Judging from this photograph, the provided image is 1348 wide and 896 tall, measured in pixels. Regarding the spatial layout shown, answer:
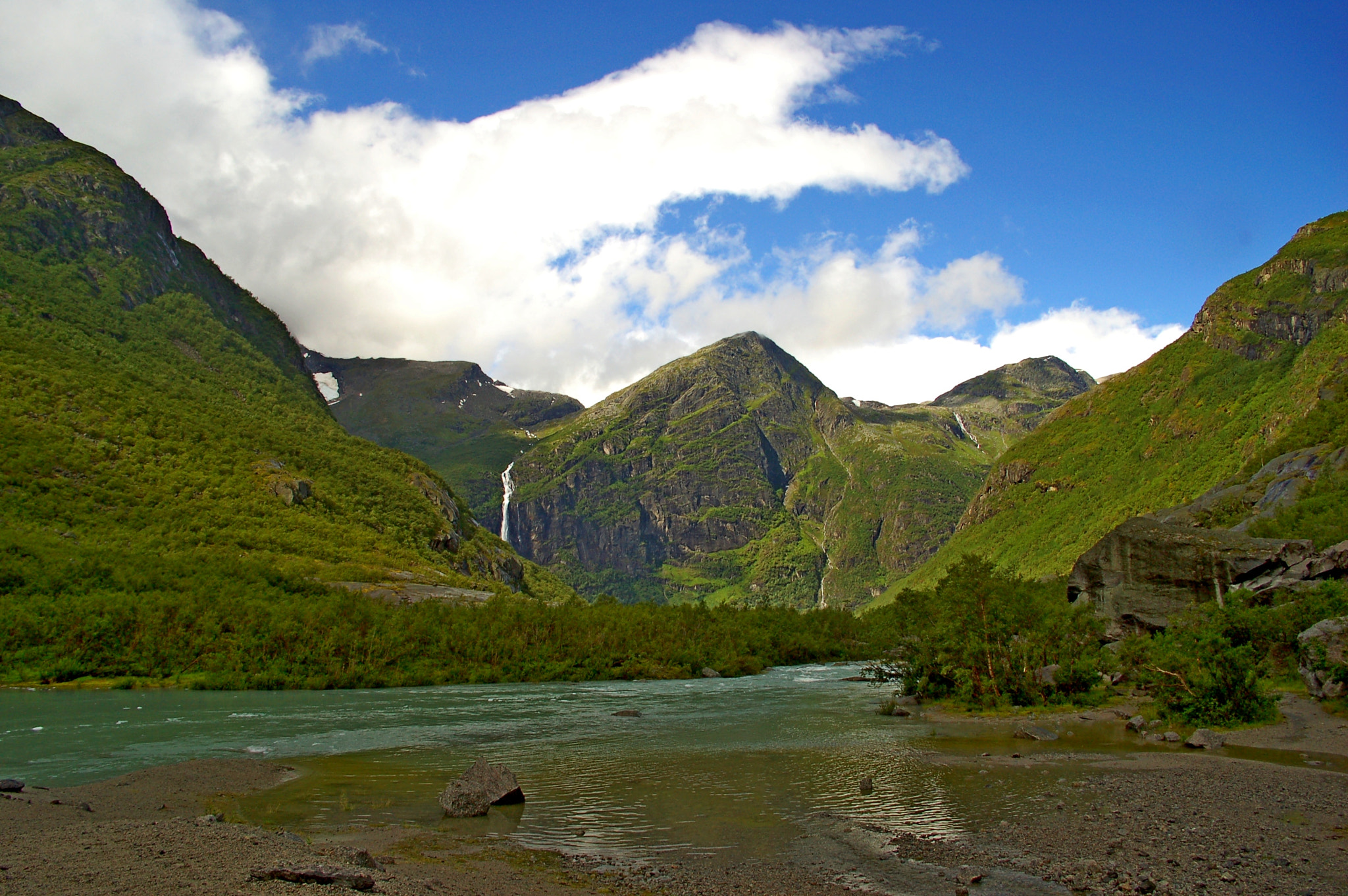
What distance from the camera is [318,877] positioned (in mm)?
12312

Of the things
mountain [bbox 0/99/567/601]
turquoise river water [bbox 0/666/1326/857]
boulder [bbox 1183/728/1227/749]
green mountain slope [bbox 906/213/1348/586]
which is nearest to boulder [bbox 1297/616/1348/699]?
boulder [bbox 1183/728/1227/749]

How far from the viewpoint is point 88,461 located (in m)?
122

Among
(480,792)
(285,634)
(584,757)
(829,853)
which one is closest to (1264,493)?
(584,757)

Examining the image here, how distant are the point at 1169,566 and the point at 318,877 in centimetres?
5574

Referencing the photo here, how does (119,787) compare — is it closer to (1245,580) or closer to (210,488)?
(1245,580)

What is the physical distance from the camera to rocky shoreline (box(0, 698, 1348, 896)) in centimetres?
1289

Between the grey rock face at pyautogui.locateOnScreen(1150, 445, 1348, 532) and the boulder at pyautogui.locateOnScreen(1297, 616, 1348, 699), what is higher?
the grey rock face at pyautogui.locateOnScreen(1150, 445, 1348, 532)

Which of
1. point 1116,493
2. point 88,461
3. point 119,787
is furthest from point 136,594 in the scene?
point 1116,493

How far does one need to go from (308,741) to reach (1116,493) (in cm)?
19025

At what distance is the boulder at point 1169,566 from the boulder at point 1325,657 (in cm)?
1722

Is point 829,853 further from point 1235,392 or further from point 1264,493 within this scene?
point 1235,392

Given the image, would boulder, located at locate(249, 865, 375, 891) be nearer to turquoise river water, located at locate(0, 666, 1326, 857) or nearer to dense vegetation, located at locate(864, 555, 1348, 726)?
turquoise river water, located at locate(0, 666, 1326, 857)

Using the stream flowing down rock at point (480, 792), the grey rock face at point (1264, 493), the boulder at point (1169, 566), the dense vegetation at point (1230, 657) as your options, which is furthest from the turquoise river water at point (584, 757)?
the grey rock face at point (1264, 493)

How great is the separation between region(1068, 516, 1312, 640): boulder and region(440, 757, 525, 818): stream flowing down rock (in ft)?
152
